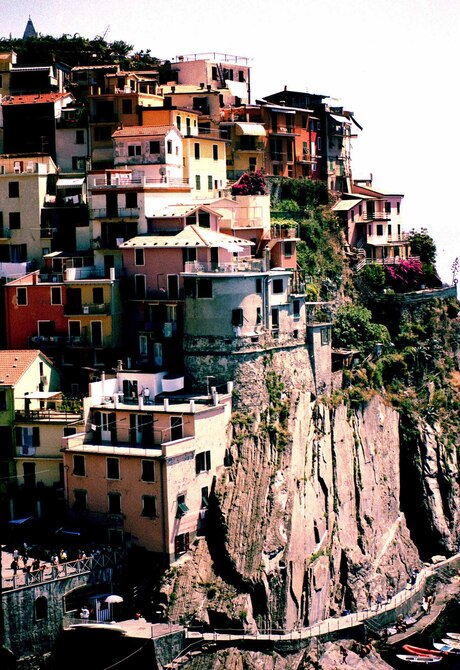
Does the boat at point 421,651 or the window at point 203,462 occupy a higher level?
the window at point 203,462

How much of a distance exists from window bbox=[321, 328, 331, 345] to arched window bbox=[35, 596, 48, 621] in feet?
84.2

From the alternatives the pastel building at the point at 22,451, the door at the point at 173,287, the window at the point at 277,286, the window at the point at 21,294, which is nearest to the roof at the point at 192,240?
the door at the point at 173,287

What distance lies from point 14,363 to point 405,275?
36.3 m

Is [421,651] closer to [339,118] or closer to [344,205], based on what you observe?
[344,205]

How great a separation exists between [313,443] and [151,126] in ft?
71.4

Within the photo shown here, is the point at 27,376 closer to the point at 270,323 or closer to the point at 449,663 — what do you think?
the point at 270,323

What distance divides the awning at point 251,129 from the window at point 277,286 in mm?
21056

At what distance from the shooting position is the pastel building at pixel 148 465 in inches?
3073

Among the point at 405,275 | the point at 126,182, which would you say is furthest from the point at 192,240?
the point at 405,275

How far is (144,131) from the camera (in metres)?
94.4

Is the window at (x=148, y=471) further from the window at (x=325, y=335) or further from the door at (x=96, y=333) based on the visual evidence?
the window at (x=325, y=335)

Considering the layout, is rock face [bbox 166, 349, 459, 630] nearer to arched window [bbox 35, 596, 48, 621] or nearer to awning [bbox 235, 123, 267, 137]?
arched window [bbox 35, 596, 48, 621]

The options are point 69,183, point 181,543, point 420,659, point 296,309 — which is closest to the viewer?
point 181,543

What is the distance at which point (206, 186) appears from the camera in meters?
100
